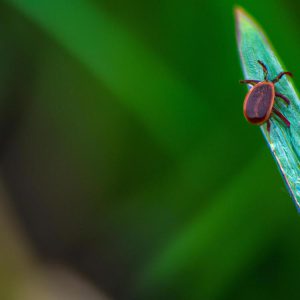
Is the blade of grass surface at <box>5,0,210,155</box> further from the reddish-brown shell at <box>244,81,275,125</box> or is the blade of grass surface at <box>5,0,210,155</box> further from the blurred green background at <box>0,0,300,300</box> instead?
the reddish-brown shell at <box>244,81,275,125</box>

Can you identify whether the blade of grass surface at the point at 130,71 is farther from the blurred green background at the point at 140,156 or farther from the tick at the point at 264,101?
the tick at the point at 264,101

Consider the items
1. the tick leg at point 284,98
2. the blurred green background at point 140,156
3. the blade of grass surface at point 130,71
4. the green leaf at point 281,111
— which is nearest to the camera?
the green leaf at point 281,111

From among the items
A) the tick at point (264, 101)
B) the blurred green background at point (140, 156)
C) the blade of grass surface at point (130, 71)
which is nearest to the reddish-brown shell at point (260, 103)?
the tick at point (264, 101)

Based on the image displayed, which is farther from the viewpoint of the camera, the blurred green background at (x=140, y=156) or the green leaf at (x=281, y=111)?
the blurred green background at (x=140, y=156)

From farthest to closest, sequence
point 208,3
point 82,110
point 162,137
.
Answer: point 82,110, point 162,137, point 208,3

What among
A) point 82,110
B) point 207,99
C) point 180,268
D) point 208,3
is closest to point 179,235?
point 180,268

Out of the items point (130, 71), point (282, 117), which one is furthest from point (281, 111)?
point (130, 71)

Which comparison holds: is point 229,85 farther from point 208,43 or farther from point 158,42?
point 158,42
